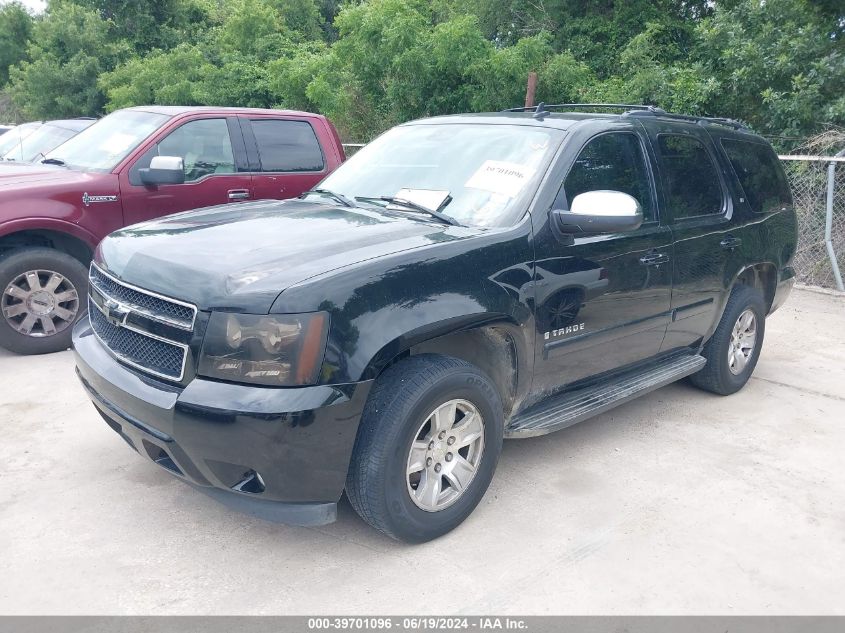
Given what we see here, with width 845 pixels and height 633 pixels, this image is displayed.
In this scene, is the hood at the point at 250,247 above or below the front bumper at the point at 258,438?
above

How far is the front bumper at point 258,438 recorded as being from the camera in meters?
2.78

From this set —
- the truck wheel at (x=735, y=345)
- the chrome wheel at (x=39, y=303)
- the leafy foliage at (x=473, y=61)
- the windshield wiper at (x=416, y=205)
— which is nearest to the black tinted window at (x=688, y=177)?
the truck wheel at (x=735, y=345)

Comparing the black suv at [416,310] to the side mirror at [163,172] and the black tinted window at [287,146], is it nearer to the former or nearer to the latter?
the side mirror at [163,172]

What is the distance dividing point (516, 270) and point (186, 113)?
14.0ft

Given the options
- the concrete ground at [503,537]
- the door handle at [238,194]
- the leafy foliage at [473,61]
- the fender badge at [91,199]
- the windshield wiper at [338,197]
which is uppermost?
the leafy foliage at [473,61]

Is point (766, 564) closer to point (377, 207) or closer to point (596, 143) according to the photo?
point (596, 143)

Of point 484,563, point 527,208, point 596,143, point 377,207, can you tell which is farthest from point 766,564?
point 377,207

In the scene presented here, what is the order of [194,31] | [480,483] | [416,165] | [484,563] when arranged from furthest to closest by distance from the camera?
[194,31] → [416,165] → [480,483] → [484,563]

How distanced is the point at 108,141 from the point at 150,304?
4.04 m

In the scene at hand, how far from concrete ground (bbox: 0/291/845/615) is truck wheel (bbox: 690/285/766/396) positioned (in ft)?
1.73

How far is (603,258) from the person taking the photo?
3.96 meters

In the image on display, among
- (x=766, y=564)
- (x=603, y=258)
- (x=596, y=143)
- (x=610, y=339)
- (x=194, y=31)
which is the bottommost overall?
(x=766, y=564)
